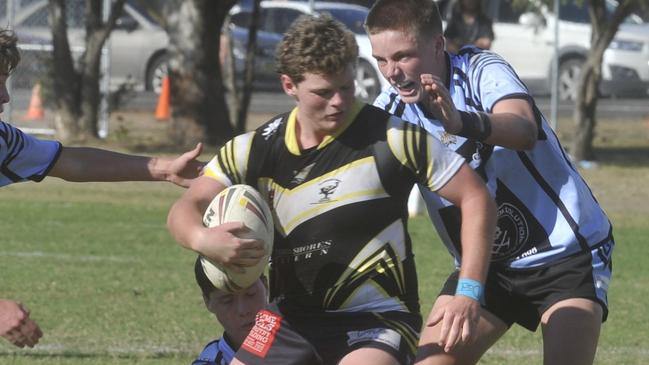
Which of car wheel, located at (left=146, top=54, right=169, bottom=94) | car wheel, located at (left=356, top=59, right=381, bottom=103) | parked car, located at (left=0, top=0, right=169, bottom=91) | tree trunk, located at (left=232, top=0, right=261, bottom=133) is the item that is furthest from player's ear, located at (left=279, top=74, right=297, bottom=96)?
car wheel, located at (left=146, top=54, right=169, bottom=94)

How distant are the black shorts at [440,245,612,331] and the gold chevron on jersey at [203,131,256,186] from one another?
91 centimetres

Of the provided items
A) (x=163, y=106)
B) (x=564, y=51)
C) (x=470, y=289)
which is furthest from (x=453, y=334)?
(x=564, y=51)

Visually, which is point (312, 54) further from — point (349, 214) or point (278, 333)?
point (278, 333)

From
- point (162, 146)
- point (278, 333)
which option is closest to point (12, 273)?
point (278, 333)

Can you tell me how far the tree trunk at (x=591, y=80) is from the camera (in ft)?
52.6

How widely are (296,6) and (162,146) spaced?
6471mm

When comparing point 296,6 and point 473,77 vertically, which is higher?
point 473,77

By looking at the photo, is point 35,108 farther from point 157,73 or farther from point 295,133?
point 295,133

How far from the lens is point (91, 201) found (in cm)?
1360

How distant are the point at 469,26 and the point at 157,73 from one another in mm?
10650

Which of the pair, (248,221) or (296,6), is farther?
(296,6)

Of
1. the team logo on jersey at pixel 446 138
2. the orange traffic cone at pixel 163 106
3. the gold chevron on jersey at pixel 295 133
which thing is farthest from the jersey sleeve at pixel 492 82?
the orange traffic cone at pixel 163 106

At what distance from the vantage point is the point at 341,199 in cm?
462

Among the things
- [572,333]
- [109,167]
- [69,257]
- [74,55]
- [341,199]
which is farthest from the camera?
[74,55]
